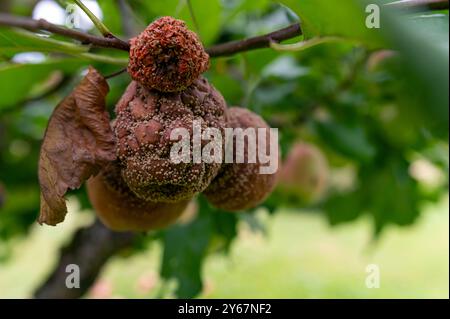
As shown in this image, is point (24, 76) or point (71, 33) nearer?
point (71, 33)

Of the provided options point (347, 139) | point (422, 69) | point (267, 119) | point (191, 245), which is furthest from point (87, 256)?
point (422, 69)

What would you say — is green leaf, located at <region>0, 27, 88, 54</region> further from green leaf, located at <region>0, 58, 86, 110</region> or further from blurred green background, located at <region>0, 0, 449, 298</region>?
green leaf, located at <region>0, 58, 86, 110</region>

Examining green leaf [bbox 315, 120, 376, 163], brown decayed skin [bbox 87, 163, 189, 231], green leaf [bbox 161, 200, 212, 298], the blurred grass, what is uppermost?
brown decayed skin [bbox 87, 163, 189, 231]

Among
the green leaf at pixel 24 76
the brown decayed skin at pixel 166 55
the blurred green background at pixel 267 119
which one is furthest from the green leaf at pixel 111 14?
the brown decayed skin at pixel 166 55

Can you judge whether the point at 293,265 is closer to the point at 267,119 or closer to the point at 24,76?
the point at 267,119

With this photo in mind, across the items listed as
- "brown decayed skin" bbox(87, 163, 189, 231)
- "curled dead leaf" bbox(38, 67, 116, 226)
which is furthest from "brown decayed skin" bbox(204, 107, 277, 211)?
"curled dead leaf" bbox(38, 67, 116, 226)
